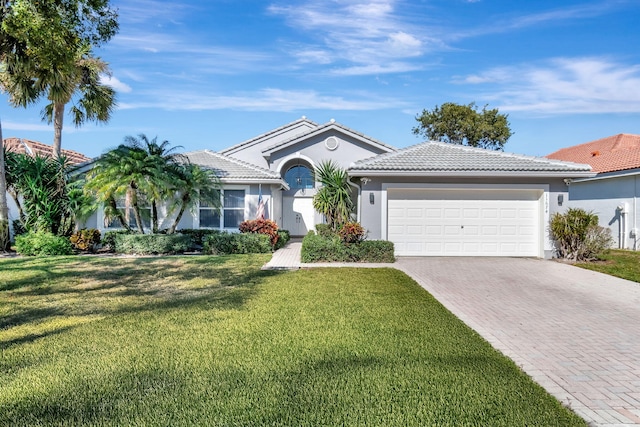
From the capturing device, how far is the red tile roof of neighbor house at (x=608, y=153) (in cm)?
1973

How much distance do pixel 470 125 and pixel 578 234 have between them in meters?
29.4

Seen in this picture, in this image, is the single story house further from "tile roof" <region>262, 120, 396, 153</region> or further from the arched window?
the arched window

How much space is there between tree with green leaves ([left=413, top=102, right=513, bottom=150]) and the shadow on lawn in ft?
112

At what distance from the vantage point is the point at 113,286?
9586mm

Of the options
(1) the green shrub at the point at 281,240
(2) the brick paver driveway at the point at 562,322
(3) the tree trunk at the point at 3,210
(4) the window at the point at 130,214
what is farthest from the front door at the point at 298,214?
(3) the tree trunk at the point at 3,210

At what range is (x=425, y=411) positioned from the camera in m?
3.56

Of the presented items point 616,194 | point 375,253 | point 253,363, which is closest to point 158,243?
point 375,253

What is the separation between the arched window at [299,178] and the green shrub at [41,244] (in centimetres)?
1206

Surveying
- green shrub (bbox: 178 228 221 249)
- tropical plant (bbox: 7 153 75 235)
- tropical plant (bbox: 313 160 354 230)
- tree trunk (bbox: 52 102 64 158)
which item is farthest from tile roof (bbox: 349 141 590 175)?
tree trunk (bbox: 52 102 64 158)

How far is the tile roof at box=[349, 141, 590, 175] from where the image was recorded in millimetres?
14164

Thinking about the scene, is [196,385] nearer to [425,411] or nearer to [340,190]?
[425,411]

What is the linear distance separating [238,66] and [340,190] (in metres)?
7.21

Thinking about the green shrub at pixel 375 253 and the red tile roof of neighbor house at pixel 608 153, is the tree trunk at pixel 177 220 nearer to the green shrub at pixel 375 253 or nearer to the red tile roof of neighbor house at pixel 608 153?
the green shrub at pixel 375 253

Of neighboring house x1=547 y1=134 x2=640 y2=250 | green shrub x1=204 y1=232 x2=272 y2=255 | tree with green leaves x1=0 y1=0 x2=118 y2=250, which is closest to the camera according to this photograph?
tree with green leaves x1=0 y1=0 x2=118 y2=250
